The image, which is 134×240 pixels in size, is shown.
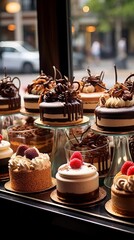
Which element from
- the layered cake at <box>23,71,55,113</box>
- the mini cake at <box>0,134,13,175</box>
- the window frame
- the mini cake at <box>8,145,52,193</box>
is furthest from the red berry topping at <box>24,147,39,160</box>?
the window frame

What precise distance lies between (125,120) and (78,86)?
47cm

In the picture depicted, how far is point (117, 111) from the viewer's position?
1.77 metres

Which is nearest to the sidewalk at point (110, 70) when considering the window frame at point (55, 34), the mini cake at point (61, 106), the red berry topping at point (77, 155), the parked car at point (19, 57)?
the window frame at point (55, 34)

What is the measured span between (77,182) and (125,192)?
0.23 m

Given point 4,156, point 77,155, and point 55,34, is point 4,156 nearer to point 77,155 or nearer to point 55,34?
point 77,155

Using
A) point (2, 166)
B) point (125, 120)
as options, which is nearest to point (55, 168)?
point (2, 166)

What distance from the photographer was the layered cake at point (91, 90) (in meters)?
2.15

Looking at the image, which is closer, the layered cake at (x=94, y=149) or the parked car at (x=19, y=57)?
the layered cake at (x=94, y=149)

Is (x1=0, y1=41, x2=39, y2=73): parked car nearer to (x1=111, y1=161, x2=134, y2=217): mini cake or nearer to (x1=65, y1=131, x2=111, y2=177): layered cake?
(x1=65, y1=131, x2=111, y2=177): layered cake

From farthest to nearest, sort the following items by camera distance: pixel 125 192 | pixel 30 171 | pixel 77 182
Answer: pixel 30 171, pixel 77 182, pixel 125 192

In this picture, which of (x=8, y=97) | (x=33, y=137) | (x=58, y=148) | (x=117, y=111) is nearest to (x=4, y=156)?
(x=33, y=137)

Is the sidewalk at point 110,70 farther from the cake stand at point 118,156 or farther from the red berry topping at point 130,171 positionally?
the red berry topping at point 130,171

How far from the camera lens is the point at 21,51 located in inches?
112

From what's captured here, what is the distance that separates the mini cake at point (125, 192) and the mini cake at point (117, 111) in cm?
20
